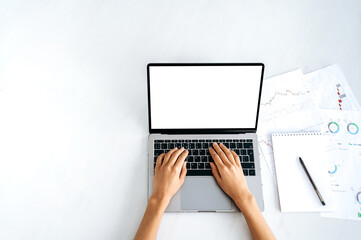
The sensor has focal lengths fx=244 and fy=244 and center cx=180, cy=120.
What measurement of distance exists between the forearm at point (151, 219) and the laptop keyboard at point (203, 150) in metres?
0.15

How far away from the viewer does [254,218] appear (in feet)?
2.50

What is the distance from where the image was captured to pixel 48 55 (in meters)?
1.00

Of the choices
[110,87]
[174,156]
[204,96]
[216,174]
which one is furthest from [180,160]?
[110,87]

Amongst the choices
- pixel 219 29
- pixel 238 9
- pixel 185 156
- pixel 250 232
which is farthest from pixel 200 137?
pixel 238 9

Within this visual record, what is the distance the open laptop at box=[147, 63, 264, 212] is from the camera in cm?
79

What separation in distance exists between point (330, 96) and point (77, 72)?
1.01 m

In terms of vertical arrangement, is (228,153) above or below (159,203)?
above

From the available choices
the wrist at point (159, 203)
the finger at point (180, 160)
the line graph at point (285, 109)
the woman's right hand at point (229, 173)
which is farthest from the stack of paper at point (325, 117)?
the wrist at point (159, 203)

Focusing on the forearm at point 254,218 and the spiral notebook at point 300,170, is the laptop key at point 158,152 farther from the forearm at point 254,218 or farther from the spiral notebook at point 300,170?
the spiral notebook at point 300,170

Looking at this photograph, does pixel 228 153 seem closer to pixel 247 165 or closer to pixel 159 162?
pixel 247 165

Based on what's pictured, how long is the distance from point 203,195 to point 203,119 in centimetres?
26

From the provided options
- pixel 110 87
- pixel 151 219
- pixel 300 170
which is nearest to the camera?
pixel 151 219

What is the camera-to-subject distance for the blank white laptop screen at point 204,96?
791mm

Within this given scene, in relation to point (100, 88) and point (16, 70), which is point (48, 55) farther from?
point (100, 88)
